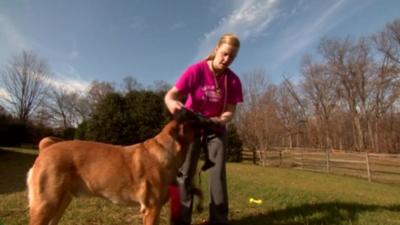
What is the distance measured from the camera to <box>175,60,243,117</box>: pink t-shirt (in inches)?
160

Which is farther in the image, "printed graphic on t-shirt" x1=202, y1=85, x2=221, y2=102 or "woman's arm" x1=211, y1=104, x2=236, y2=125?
"printed graphic on t-shirt" x1=202, y1=85, x2=221, y2=102

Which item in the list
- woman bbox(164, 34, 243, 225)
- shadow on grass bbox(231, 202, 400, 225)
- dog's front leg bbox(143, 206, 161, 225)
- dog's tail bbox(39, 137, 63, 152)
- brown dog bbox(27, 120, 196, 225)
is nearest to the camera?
brown dog bbox(27, 120, 196, 225)

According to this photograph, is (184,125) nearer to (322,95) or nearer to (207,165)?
(207,165)

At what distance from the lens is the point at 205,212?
17.4 feet

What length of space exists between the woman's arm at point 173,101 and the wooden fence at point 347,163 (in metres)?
19.9

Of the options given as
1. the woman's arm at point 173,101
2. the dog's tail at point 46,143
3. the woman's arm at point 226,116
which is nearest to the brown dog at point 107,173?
the dog's tail at point 46,143

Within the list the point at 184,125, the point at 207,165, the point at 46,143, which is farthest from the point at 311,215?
the point at 46,143

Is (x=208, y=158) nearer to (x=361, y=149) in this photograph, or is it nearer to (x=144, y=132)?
(x=144, y=132)

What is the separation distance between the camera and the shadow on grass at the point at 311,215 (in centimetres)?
467

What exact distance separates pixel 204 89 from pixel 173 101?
0.53 m

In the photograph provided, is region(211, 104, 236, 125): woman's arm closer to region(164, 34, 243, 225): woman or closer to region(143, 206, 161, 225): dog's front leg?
region(164, 34, 243, 225): woman

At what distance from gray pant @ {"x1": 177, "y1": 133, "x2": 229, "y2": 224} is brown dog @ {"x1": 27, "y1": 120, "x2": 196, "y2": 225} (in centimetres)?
47

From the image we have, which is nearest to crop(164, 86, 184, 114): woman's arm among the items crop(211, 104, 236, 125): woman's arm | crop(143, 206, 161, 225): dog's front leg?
crop(211, 104, 236, 125): woman's arm

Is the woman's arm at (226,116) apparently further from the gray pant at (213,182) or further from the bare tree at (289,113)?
the bare tree at (289,113)
